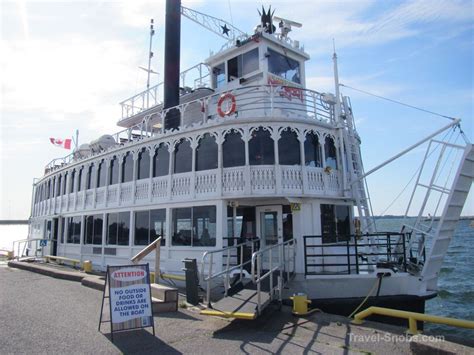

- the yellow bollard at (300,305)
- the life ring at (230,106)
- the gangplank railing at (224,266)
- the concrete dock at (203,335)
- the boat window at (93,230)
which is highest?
the life ring at (230,106)

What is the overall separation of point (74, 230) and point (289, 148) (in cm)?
1365

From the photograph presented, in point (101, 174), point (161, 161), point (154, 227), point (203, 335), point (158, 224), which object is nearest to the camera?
point (203, 335)

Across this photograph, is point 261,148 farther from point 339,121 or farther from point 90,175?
point 90,175

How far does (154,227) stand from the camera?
14.0 m

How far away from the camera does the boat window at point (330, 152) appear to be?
1250 centimetres

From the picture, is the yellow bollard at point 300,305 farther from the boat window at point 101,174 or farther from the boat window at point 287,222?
the boat window at point 101,174

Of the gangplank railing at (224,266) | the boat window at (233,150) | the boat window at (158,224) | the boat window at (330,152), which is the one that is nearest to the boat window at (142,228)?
the boat window at (158,224)

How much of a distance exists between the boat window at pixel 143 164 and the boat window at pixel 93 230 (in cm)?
364

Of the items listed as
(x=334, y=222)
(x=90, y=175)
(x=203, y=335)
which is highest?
(x=90, y=175)

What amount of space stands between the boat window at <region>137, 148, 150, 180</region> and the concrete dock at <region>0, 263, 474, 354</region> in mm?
6970

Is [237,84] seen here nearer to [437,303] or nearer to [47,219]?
[437,303]

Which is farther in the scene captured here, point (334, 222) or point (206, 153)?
point (206, 153)

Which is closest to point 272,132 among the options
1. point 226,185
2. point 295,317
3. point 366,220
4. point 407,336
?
→ point 226,185

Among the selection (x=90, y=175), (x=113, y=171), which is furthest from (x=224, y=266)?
(x=90, y=175)
